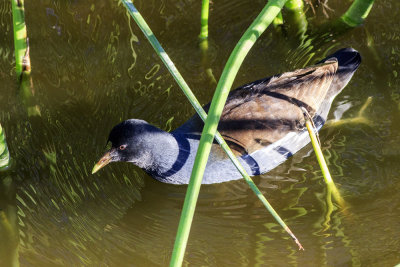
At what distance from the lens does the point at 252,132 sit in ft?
14.0

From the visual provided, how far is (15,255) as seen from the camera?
3.74m

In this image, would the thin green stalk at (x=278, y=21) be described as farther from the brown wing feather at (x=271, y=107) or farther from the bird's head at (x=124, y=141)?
the bird's head at (x=124, y=141)

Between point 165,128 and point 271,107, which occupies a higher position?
point 165,128

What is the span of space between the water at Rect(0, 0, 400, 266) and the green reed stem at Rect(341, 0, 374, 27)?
93 millimetres

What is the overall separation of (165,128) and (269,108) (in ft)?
2.56

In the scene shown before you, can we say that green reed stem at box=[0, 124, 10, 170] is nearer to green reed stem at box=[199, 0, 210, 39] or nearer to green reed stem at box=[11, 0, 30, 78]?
green reed stem at box=[11, 0, 30, 78]

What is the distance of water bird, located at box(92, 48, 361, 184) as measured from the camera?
4.20 metres

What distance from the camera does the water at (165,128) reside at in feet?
12.2

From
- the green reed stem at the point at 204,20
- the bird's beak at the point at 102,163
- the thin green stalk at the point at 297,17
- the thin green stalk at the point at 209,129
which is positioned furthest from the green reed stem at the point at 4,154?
the thin green stalk at the point at 297,17

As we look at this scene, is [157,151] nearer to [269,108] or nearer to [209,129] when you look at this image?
[269,108]

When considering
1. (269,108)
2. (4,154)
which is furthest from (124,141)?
(269,108)

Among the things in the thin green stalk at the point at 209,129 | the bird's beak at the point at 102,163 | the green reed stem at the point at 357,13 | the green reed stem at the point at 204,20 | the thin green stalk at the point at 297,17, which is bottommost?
the green reed stem at the point at 357,13

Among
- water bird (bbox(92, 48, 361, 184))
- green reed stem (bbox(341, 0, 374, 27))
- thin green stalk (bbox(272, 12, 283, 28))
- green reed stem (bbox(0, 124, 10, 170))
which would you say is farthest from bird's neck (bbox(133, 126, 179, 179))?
green reed stem (bbox(341, 0, 374, 27))

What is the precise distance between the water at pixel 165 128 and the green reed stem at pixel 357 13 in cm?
9
